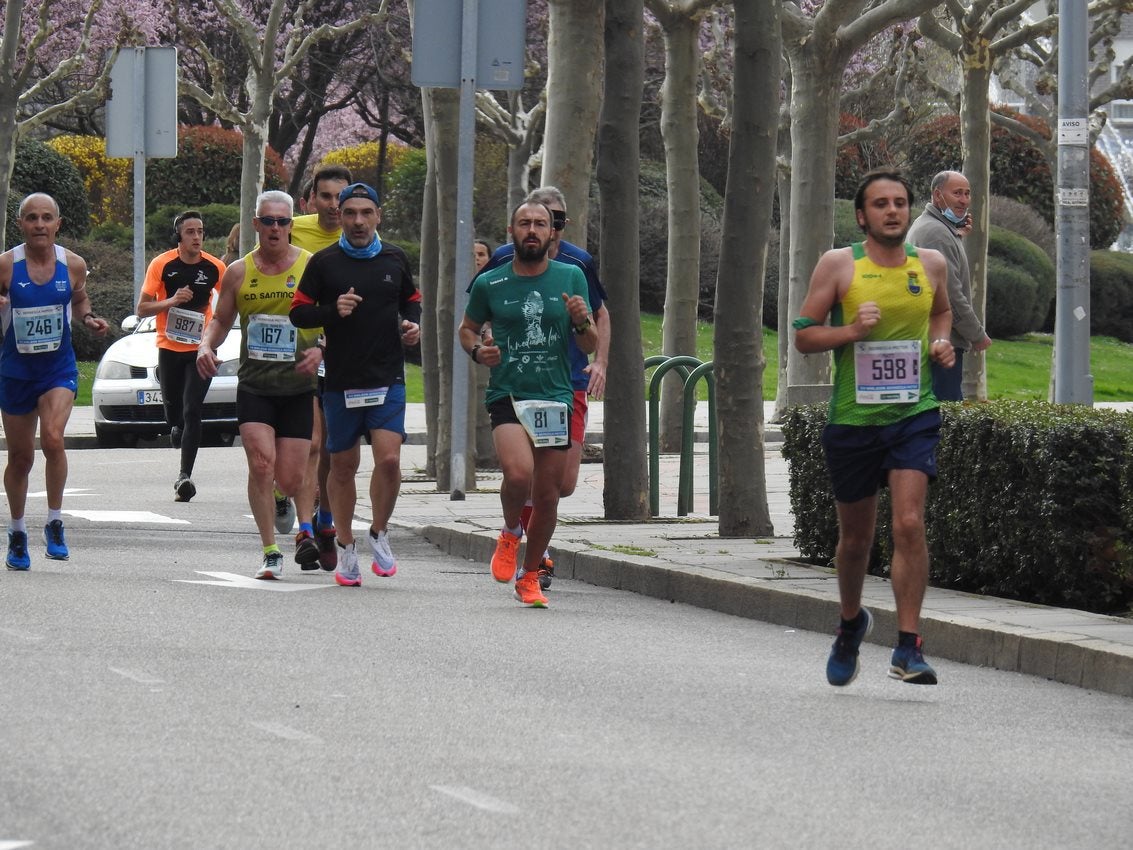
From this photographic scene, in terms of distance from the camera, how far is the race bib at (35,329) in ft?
37.5

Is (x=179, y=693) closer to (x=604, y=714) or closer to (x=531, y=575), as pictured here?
(x=604, y=714)

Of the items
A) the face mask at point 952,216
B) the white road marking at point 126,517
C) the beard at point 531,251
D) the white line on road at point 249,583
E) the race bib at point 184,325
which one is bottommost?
the white line on road at point 249,583

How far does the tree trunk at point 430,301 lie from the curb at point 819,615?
4.55m

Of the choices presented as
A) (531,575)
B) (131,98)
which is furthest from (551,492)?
(131,98)

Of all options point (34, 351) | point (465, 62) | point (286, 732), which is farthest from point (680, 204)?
point (286, 732)

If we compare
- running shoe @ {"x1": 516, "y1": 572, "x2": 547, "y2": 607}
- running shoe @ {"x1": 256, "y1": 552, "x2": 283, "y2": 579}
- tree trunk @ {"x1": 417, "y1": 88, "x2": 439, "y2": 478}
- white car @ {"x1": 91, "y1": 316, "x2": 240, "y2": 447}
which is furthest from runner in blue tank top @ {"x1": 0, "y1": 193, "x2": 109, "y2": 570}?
white car @ {"x1": 91, "y1": 316, "x2": 240, "y2": 447}

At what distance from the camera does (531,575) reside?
34.4 feet

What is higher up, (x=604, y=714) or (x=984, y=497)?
(x=984, y=497)

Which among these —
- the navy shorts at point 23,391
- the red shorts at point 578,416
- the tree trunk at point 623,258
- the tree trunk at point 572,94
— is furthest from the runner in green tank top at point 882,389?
the tree trunk at point 572,94

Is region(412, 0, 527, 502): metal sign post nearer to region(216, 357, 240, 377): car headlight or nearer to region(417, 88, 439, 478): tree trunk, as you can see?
region(417, 88, 439, 478): tree trunk

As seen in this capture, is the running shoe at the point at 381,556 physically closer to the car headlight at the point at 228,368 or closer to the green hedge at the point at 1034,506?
the green hedge at the point at 1034,506

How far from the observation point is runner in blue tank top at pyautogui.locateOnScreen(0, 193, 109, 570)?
37.6 ft

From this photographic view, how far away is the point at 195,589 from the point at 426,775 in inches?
191

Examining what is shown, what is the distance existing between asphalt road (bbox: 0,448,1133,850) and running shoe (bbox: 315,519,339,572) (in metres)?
0.91
